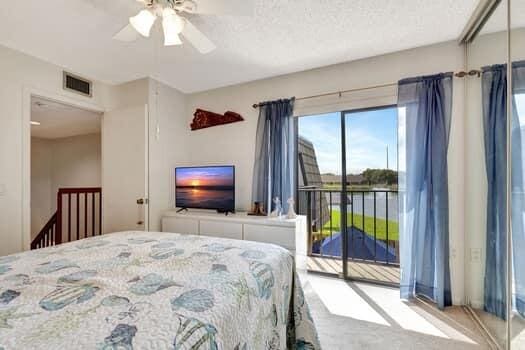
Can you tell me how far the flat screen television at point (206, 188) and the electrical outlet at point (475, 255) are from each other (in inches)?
92.5

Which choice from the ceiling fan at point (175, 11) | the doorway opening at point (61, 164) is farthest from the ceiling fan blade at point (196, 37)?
the doorway opening at point (61, 164)

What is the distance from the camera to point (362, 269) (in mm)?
3029

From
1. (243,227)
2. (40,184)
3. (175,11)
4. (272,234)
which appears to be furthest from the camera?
(40,184)

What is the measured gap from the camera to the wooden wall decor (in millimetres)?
3279

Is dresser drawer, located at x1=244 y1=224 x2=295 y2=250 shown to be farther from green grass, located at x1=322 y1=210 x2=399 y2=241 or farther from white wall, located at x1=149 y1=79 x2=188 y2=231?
white wall, located at x1=149 y1=79 x2=188 y2=231

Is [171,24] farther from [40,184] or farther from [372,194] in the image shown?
[40,184]

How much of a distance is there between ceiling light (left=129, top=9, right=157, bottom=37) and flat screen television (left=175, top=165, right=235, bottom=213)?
164cm

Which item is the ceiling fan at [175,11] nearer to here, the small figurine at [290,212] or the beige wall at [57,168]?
the small figurine at [290,212]

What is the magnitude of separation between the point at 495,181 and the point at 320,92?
1790 mm

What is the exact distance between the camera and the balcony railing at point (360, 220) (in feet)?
9.81

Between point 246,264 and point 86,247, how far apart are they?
106 cm

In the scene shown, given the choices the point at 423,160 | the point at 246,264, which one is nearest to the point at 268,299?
the point at 246,264

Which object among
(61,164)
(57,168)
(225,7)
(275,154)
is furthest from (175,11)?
(57,168)

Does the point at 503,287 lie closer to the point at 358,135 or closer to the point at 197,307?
the point at 358,135
